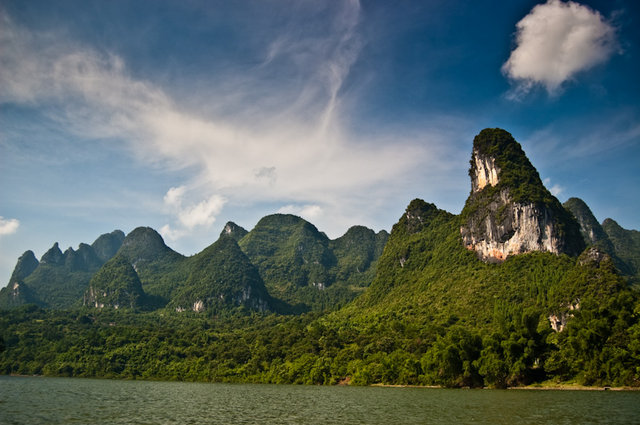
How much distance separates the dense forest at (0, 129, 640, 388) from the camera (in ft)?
161

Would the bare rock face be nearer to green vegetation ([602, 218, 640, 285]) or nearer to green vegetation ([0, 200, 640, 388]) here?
green vegetation ([0, 200, 640, 388])

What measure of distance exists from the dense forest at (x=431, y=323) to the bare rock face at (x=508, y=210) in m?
0.41

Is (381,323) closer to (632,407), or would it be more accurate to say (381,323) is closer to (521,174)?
(521,174)

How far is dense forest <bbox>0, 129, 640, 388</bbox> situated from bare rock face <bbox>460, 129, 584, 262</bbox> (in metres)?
0.41

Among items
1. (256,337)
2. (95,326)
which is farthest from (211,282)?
(256,337)

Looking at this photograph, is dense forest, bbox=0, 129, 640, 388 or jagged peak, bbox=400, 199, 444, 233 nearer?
dense forest, bbox=0, 129, 640, 388

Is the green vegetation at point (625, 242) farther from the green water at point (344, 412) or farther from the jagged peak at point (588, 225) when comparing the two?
the green water at point (344, 412)

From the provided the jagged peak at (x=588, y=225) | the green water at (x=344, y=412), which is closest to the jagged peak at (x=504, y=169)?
the jagged peak at (x=588, y=225)

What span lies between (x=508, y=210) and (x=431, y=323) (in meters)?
32.0

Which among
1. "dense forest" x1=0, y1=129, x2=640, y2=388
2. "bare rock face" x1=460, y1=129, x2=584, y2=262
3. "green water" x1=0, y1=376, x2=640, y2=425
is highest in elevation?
"bare rock face" x1=460, y1=129, x2=584, y2=262

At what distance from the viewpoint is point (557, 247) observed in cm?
8556

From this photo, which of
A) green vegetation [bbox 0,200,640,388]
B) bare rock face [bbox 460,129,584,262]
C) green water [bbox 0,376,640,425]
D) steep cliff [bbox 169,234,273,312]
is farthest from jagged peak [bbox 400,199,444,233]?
green water [bbox 0,376,640,425]

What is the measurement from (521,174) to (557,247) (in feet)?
62.0

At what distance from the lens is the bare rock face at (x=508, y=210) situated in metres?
88.2
